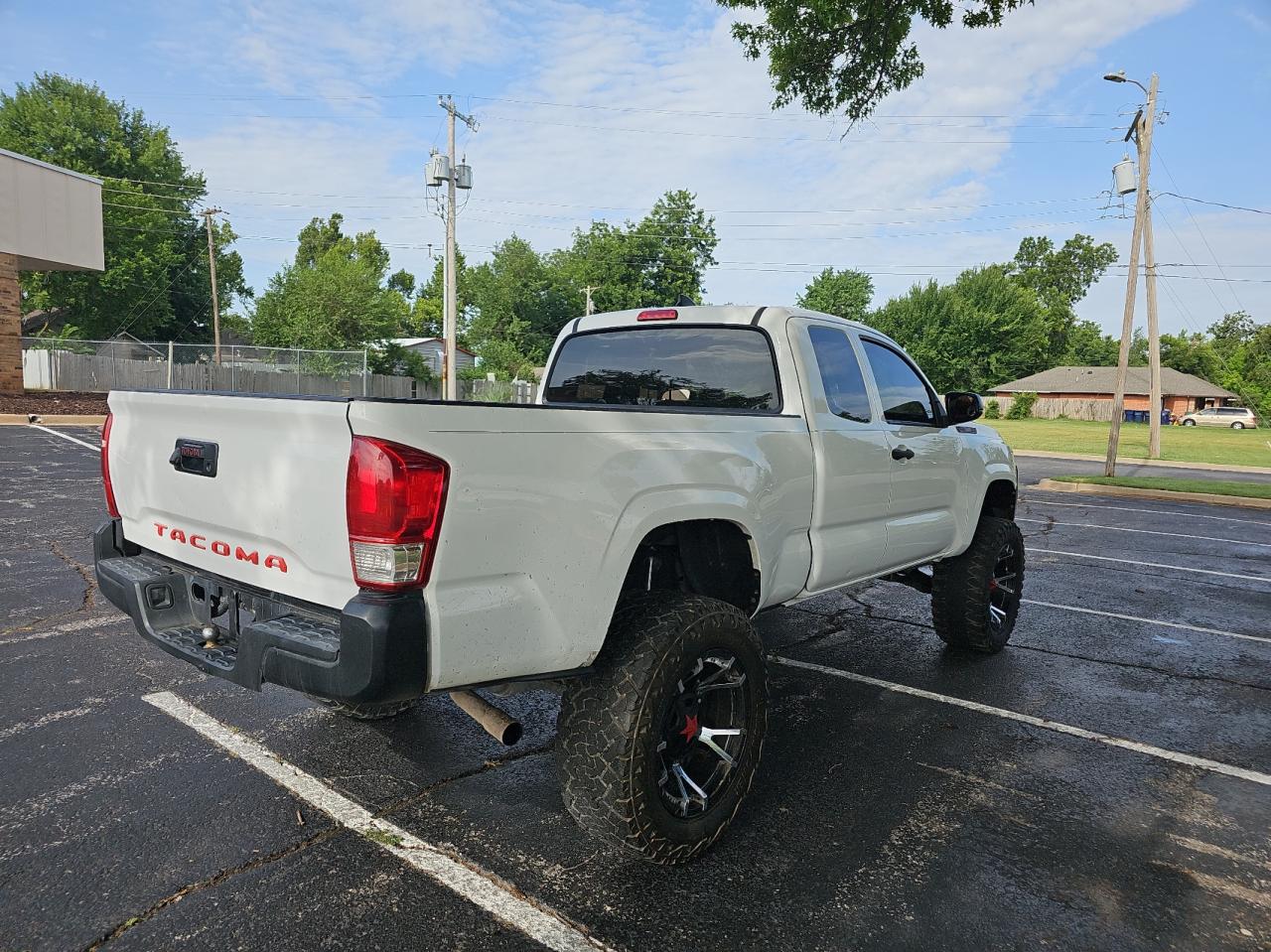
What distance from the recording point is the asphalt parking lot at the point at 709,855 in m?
2.45

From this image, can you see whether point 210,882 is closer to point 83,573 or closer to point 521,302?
point 83,573

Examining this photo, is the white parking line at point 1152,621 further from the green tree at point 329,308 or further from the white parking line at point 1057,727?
the green tree at point 329,308

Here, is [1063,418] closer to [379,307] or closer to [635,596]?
[379,307]

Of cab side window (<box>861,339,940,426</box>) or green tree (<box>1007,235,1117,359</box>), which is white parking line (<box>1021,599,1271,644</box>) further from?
green tree (<box>1007,235,1117,359</box>)

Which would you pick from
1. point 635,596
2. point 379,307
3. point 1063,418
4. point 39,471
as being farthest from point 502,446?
point 1063,418

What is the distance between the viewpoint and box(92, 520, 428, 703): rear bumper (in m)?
2.13

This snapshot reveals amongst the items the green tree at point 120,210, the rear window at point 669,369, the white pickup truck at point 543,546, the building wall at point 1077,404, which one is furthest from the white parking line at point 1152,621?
the building wall at point 1077,404

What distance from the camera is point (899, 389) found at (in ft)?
14.9

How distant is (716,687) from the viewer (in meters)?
2.91

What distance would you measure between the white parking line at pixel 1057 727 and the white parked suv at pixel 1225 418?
70314 mm

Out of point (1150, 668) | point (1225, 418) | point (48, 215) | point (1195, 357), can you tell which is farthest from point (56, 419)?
point (1195, 357)

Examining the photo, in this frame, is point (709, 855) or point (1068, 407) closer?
point (709, 855)

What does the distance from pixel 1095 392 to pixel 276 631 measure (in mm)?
83434

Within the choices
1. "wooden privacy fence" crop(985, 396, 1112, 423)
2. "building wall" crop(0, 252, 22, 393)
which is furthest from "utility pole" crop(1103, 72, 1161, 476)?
"wooden privacy fence" crop(985, 396, 1112, 423)
